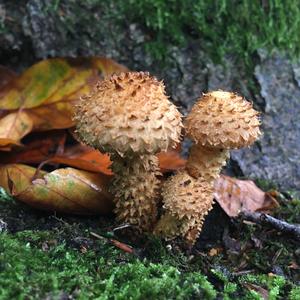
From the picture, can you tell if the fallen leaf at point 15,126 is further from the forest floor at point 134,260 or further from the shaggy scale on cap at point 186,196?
the shaggy scale on cap at point 186,196

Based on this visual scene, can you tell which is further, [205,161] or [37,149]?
[37,149]

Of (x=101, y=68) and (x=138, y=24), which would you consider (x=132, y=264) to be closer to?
(x=101, y=68)

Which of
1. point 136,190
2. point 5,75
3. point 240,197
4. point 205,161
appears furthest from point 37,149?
point 240,197

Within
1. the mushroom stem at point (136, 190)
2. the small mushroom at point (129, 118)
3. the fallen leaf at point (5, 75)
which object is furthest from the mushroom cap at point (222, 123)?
the fallen leaf at point (5, 75)

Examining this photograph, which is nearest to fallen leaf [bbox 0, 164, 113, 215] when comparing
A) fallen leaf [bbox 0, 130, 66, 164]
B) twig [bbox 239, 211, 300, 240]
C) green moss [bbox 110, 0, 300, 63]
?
fallen leaf [bbox 0, 130, 66, 164]

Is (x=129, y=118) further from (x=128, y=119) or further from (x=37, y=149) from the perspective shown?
(x=37, y=149)

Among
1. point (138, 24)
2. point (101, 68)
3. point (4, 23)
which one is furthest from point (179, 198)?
point (4, 23)
